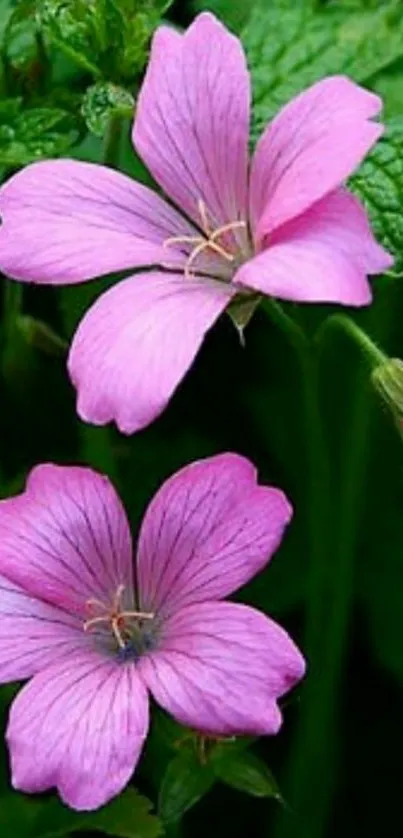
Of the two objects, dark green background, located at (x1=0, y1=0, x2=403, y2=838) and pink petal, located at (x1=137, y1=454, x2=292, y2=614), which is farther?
dark green background, located at (x1=0, y1=0, x2=403, y2=838)

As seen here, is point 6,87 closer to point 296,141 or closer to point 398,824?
point 296,141

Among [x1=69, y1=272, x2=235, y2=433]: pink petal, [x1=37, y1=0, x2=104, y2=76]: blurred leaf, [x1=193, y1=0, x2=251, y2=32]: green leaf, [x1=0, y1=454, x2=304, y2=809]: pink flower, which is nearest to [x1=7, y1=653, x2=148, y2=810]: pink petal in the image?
[x1=0, y1=454, x2=304, y2=809]: pink flower

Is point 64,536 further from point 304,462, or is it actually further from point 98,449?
point 304,462

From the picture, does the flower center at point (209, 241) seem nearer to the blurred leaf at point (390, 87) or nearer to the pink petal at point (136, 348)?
the pink petal at point (136, 348)

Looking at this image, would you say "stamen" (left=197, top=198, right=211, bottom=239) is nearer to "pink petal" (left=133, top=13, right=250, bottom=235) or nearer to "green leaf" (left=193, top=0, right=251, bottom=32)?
"pink petal" (left=133, top=13, right=250, bottom=235)

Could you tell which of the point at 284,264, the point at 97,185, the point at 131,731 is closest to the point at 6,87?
the point at 97,185

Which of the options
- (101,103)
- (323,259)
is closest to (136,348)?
(323,259)

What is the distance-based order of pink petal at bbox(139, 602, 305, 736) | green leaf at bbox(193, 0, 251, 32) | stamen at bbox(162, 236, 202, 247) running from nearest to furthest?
pink petal at bbox(139, 602, 305, 736), stamen at bbox(162, 236, 202, 247), green leaf at bbox(193, 0, 251, 32)
